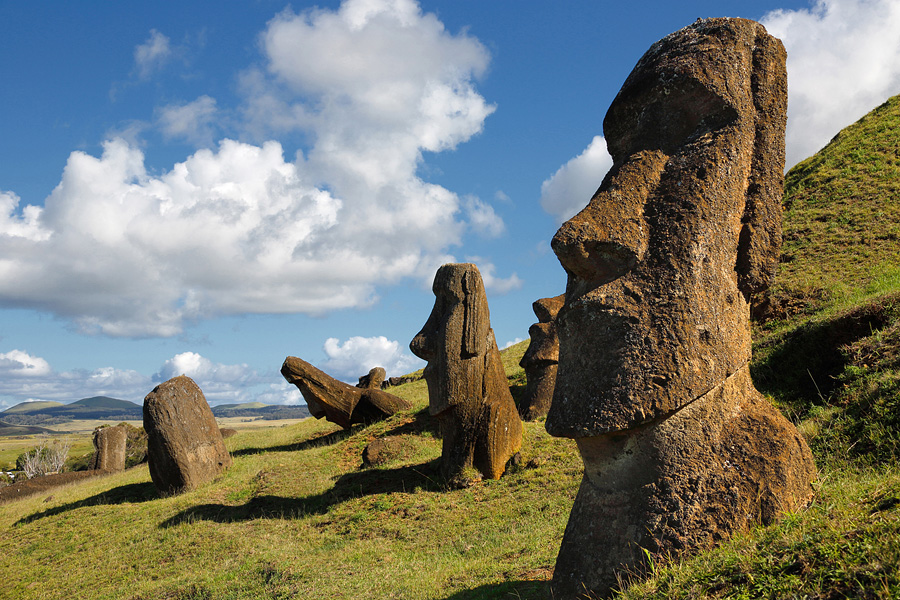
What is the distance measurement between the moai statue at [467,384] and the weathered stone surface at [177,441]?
6934mm

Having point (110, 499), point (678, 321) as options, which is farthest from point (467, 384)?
point (110, 499)

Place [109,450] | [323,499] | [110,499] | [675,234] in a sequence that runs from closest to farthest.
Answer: [675,234] → [323,499] → [110,499] → [109,450]

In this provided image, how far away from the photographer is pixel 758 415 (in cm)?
421

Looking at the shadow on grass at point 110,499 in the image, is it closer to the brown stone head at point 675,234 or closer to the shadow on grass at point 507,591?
the shadow on grass at point 507,591

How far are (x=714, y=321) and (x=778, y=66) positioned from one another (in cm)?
234

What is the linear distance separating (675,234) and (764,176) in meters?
1.08

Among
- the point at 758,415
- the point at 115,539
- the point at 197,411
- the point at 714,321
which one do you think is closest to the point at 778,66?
the point at 714,321

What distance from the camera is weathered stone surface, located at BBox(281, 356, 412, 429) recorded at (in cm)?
1812

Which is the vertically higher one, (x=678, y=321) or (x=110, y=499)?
(x=678, y=321)

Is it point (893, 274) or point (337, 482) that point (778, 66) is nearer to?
point (337, 482)

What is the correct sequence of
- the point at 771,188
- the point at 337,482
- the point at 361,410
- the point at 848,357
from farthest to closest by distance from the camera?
the point at 361,410 → the point at 337,482 → the point at 848,357 → the point at 771,188

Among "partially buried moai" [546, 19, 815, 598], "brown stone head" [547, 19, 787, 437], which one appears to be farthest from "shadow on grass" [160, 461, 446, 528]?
"brown stone head" [547, 19, 787, 437]

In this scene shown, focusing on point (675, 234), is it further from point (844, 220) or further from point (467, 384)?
point (844, 220)

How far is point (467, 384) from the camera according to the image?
11.2m
